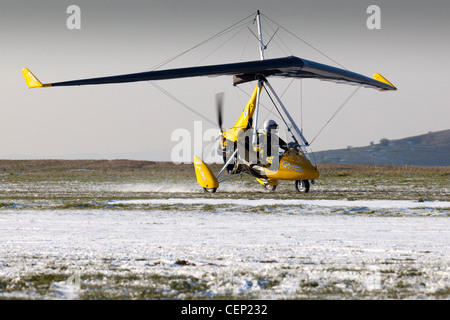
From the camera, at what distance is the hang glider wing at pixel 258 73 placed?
56.9ft

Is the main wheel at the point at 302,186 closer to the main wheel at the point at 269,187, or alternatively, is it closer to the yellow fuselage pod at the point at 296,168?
the yellow fuselage pod at the point at 296,168

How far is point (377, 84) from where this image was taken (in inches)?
963

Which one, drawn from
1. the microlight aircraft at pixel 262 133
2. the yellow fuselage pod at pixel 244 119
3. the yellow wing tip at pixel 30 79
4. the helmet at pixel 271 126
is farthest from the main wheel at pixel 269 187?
the yellow wing tip at pixel 30 79

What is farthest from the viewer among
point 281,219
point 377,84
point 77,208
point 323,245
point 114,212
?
point 377,84

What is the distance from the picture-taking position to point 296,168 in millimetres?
20438

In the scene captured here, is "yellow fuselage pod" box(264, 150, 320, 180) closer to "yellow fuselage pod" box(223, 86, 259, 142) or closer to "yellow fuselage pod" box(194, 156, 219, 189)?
"yellow fuselage pod" box(223, 86, 259, 142)

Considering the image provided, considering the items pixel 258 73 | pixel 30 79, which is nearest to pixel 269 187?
pixel 258 73

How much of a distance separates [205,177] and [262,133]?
2.99 m

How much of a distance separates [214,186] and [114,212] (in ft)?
29.2

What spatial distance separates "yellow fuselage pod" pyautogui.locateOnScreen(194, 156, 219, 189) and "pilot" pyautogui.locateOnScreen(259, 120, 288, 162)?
228 centimetres

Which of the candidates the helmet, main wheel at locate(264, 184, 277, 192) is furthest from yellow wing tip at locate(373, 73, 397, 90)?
main wheel at locate(264, 184, 277, 192)
